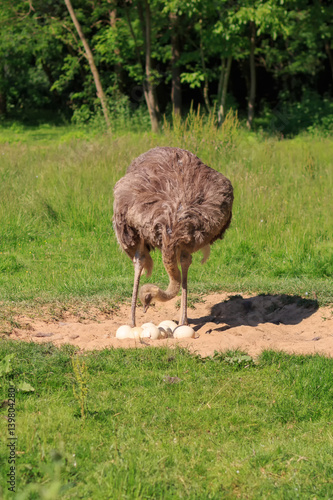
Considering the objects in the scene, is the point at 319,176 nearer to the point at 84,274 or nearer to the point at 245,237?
the point at 245,237

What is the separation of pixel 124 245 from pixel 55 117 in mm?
23878

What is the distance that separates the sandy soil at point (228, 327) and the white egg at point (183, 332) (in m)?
0.08

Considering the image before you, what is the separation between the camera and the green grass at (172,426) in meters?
3.84

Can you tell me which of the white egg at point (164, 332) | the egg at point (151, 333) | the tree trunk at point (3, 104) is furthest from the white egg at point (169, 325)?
the tree trunk at point (3, 104)

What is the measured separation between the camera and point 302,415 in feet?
16.1

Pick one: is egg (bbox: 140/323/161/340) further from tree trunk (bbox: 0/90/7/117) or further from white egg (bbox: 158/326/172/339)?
tree trunk (bbox: 0/90/7/117)

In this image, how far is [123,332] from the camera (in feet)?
21.9

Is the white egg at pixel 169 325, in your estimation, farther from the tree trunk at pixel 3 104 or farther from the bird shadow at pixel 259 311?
the tree trunk at pixel 3 104

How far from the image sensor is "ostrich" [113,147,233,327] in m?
6.40

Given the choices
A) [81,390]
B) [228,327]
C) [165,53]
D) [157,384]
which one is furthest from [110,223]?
[165,53]

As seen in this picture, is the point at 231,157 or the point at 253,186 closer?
the point at 253,186

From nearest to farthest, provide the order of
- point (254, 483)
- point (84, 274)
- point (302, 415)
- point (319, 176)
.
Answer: point (254, 483), point (302, 415), point (84, 274), point (319, 176)

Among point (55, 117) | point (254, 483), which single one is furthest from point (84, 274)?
point (55, 117)

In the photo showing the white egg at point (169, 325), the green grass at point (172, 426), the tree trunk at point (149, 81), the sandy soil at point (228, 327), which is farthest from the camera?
the tree trunk at point (149, 81)
